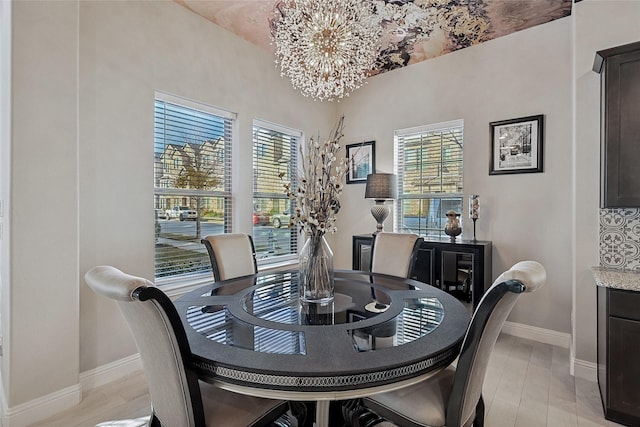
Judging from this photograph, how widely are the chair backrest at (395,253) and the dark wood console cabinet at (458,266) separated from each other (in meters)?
0.35

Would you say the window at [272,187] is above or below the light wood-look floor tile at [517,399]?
above

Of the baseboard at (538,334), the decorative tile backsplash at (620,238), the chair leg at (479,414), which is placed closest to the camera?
the chair leg at (479,414)

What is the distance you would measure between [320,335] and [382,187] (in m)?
2.71

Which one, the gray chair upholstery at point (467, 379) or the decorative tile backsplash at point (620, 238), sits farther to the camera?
the decorative tile backsplash at point (620, 238)

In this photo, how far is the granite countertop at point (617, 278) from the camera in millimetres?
1924

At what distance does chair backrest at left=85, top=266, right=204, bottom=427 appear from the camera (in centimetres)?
106

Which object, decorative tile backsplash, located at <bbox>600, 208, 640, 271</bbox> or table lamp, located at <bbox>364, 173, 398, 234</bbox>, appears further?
table lamp, located at <bbox>364, 173, 398, 234</bbox>

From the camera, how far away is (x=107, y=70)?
244 centimetres

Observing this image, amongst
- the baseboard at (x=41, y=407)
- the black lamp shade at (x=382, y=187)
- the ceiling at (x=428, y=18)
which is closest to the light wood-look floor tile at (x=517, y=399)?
the baseboard at (x=41, y=407)

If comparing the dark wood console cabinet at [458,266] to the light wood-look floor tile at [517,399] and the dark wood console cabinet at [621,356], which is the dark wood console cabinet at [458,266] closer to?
the light wood-look floor tile at [517,399]

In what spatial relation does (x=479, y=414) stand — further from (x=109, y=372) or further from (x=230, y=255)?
(x=109, y=372)

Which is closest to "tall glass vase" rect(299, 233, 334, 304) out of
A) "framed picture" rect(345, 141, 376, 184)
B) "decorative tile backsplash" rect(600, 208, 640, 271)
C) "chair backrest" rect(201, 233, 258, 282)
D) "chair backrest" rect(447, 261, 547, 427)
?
"chair backrest" rect(447, 261, 547, 427)

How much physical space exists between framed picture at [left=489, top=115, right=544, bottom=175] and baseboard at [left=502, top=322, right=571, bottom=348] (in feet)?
5.20

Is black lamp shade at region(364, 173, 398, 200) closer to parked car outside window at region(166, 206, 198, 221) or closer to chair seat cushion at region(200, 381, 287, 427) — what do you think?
parked car outside window at region(166, 206, 198, 221)
